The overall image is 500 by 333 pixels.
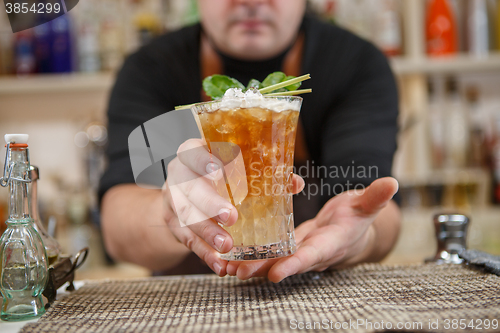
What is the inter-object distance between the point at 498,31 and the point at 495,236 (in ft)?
3.06

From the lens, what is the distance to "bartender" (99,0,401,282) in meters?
1.10

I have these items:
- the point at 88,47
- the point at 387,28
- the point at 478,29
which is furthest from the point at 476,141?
the point at 88,47

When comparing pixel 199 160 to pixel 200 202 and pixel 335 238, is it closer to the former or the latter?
pixel 200 202

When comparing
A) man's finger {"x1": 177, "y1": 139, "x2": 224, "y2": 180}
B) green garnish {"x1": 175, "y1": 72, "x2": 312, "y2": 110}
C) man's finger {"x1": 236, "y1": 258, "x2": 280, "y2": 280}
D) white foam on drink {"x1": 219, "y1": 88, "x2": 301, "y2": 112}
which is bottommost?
man's finger {"x1": 236, "y1": 258, "x2": 280, "y2": 280}

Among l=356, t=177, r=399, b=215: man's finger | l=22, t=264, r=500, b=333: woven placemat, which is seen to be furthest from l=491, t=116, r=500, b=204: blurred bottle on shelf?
l=356, t=177, r=399, b=215: man's finger

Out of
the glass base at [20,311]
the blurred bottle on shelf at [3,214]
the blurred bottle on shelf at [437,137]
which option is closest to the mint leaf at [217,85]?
the glass base at [20,311]

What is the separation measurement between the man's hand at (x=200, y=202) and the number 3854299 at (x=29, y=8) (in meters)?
1.30

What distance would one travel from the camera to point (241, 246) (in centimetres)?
72

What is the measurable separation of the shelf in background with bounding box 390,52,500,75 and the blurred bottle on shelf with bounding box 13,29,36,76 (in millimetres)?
1634

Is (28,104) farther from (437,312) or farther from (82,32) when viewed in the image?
(437,312)

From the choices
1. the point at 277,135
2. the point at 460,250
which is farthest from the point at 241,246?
the point at 460,250

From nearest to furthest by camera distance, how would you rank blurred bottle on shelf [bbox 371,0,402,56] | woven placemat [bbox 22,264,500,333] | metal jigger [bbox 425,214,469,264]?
woven placemat [bbox 22,264,500,333]
metal jigger [bbox 425,214,469,264]
blurred bottle on shelf [bbox 371,0,402,56]

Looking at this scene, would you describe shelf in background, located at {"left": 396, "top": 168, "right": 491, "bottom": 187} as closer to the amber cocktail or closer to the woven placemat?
the woven placemat

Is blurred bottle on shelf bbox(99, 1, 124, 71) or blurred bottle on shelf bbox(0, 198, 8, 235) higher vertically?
blurred bottle on shelf bbox(99, 1, 124, 71)
